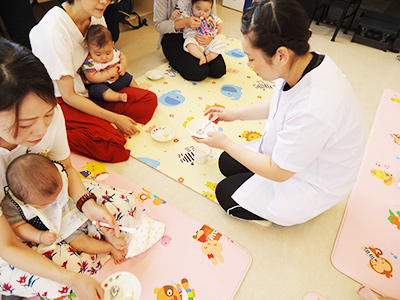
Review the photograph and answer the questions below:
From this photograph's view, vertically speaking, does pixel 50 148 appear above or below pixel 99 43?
below

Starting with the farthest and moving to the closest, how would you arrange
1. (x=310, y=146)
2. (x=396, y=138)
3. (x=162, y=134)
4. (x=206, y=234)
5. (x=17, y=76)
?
(x=396, y=138), (x=162, y=134), (x=206, y=234), (x=310, y=146), (x=17, y=76)

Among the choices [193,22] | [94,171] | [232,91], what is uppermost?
[193,22]

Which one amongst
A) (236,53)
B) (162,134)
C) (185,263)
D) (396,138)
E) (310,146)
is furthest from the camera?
(236,53)

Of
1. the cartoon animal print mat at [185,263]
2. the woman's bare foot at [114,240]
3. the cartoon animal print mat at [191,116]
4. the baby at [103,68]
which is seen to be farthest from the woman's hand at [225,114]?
the woman's bare foot at [114,240]

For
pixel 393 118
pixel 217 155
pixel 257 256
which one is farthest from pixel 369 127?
pixel 257 256

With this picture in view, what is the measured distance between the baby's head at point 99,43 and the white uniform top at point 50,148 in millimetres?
621

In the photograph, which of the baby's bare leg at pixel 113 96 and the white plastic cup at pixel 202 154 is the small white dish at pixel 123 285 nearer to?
the white plastic cup at pixel 202 154

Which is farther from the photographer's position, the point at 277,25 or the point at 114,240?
the point at 114,240

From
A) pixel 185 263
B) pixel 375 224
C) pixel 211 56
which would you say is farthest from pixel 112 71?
pixel 375 224

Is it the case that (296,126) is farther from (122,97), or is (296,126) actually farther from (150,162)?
(122,97)

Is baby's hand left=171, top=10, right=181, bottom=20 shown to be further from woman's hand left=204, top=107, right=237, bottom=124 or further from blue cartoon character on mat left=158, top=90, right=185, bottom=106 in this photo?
woman's hand left=204, top=107, right=237, bottom=124

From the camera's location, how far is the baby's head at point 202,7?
2.05 metres

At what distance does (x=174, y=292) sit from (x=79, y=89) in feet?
3.95

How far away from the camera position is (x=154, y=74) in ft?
7.23
